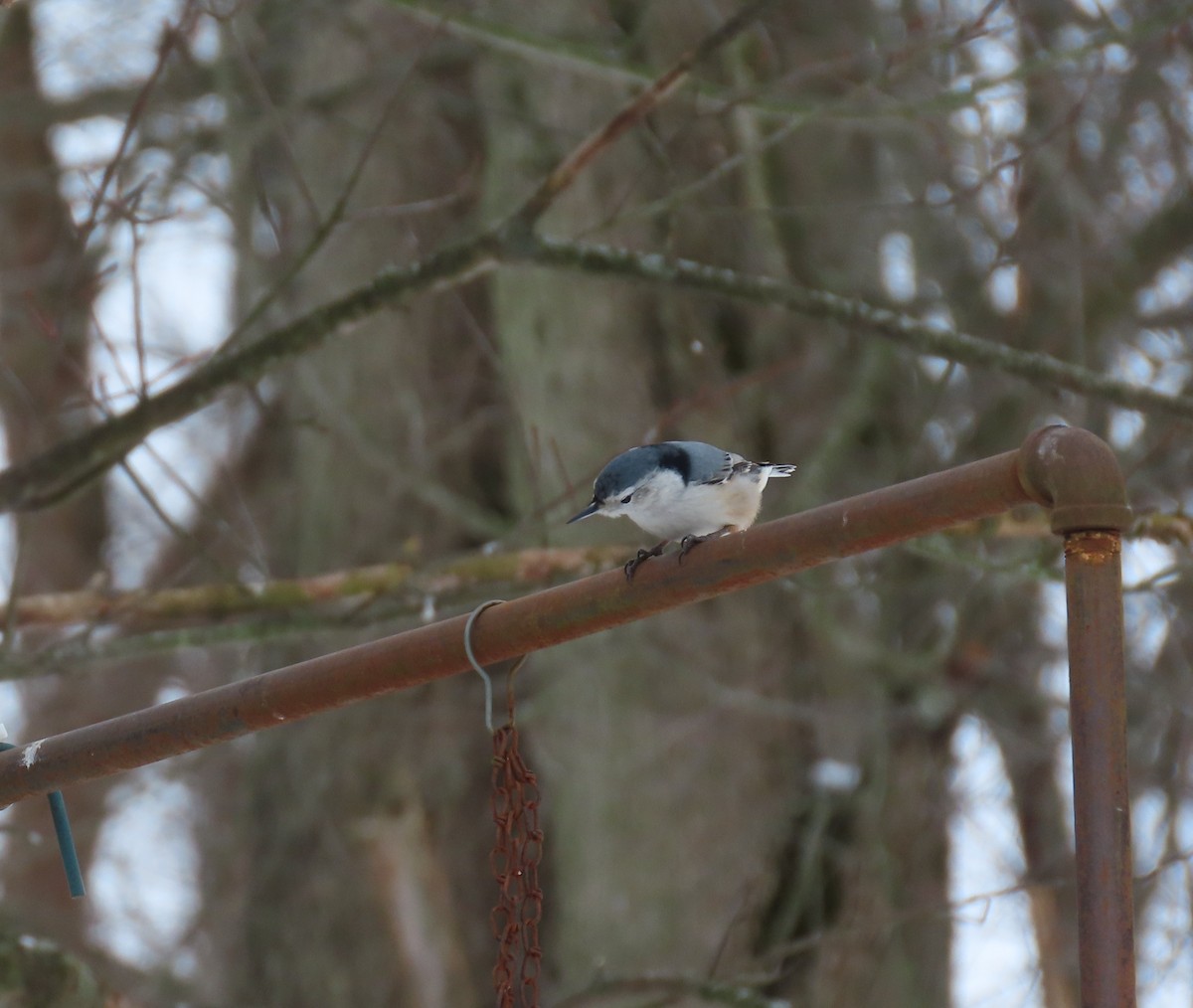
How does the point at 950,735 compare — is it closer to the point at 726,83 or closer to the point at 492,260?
the point at 726,83

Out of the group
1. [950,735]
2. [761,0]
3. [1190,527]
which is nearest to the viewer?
[761,0]

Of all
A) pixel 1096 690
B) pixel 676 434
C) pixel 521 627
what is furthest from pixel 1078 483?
pixel 676 434

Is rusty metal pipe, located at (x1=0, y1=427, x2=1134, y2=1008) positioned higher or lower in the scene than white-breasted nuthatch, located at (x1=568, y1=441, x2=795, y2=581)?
lower

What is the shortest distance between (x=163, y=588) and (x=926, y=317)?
305 cm

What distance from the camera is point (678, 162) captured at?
5.20 m

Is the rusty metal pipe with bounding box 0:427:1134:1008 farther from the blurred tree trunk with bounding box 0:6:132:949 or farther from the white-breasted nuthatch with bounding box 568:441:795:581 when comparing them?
the blurred tree trunk with bounding box 0:6:132:949

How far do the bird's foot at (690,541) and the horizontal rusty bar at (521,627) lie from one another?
0.09 ft

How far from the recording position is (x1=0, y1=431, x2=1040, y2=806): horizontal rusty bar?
145 cm

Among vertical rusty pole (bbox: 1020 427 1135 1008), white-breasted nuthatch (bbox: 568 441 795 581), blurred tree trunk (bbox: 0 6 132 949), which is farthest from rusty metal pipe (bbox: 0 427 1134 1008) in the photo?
blurred tree trunk (bbox: 0 6 132 949)

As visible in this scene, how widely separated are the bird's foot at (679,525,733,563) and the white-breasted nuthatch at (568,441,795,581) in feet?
0.09

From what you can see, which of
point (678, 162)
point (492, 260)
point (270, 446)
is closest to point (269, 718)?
point (492, 260)

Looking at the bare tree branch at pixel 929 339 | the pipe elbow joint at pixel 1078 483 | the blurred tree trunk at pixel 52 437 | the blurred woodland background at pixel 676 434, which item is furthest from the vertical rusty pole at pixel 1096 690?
the blurred tree trunk at pixel 52 437

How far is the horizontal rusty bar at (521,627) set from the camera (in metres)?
1.45

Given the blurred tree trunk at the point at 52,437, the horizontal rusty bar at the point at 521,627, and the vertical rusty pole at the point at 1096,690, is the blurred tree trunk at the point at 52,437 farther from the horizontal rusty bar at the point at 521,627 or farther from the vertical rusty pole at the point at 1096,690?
the vertical rusty pole at the point at 1096,690
